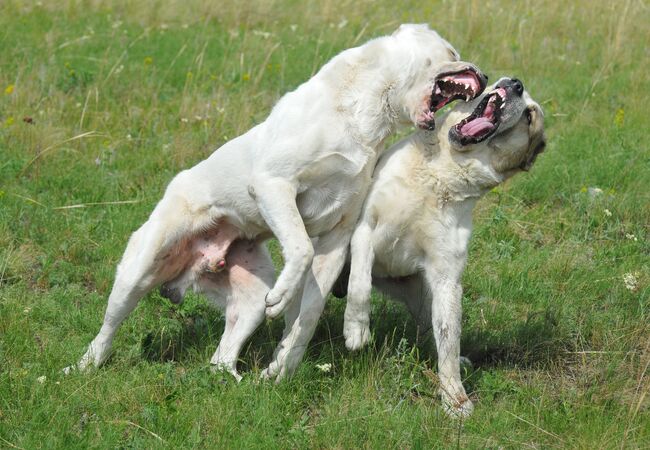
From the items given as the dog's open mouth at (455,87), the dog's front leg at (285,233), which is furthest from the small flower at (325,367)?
the dog's open mouth at (455,87)

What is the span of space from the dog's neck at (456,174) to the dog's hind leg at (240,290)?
1.13 meters

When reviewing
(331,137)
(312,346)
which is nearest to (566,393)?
(312,346)

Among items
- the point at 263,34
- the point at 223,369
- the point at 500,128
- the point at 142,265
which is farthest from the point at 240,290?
the point at 263,34

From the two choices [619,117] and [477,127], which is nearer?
[477,127]

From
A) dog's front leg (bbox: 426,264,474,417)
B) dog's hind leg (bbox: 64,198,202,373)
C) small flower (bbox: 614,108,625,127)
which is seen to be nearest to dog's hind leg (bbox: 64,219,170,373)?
dog's hind leg (bbox: 64,198,202,373)

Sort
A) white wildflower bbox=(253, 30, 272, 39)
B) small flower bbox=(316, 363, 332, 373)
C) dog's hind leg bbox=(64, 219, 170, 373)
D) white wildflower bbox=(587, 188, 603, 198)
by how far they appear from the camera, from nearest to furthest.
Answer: small flower bbox=(316, 363, 332, 373)
dog's hind leg bbox=(64, 219, 170, 373)
white wildflower bbox=(587, 188, 603, 198)
white wildflower bbox=(253, 30, 272, 39)

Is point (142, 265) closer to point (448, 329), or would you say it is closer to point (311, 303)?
point (311, 303)

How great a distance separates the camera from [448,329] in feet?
15.0

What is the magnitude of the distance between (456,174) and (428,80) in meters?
0.48

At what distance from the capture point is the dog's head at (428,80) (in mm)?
4648

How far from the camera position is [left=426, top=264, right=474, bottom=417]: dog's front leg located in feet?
14.7

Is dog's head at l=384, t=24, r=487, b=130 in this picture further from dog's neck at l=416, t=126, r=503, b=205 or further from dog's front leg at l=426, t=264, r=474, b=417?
dog's front leg at l=426, t=264, r=474, b=417

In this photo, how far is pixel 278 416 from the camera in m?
4.25

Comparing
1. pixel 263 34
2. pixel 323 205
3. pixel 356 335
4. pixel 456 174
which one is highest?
pixel 456 174
